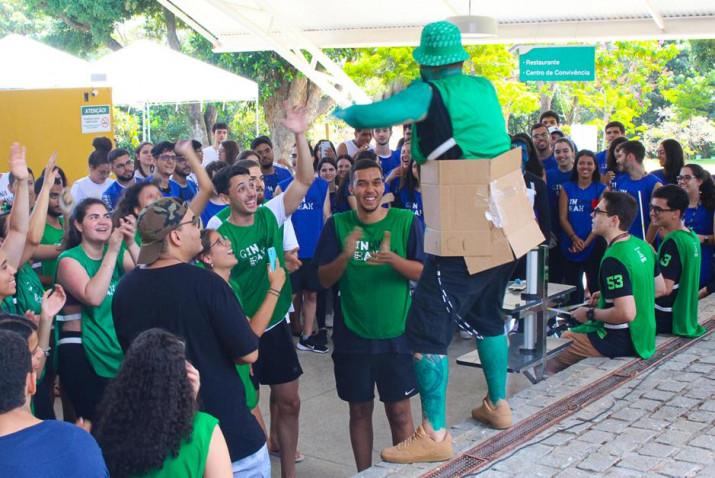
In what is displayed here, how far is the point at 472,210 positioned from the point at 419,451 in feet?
4.23

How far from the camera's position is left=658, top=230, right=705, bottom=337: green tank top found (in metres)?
7.07

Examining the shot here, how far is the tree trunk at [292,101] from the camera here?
72.6 ft

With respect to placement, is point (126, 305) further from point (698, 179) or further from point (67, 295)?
point (698, 179)

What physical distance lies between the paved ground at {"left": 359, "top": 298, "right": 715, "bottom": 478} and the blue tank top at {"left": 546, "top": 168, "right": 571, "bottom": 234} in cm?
297

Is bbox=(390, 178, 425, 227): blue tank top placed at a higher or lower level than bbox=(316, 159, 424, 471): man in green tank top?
higher

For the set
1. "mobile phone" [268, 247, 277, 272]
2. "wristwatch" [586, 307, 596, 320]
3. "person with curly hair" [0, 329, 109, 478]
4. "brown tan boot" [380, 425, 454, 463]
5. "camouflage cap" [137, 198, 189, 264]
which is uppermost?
"camouflage cap" [137, 198, 189, 264]

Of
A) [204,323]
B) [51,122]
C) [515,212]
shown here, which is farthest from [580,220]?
[51,122]

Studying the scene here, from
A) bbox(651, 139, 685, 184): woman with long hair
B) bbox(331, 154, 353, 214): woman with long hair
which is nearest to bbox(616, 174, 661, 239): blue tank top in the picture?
bbox(651, 139, 685, 184): woman with long hair

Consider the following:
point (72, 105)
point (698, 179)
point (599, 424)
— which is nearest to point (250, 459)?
point (599, 424)

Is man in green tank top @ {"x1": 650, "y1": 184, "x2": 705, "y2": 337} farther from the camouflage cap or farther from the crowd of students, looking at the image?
the camouflage cap

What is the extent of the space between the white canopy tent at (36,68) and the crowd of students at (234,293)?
168 inches

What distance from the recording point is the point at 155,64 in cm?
1435

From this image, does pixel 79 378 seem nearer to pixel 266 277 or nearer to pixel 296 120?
pixel 266 277

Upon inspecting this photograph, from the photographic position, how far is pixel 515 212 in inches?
176
